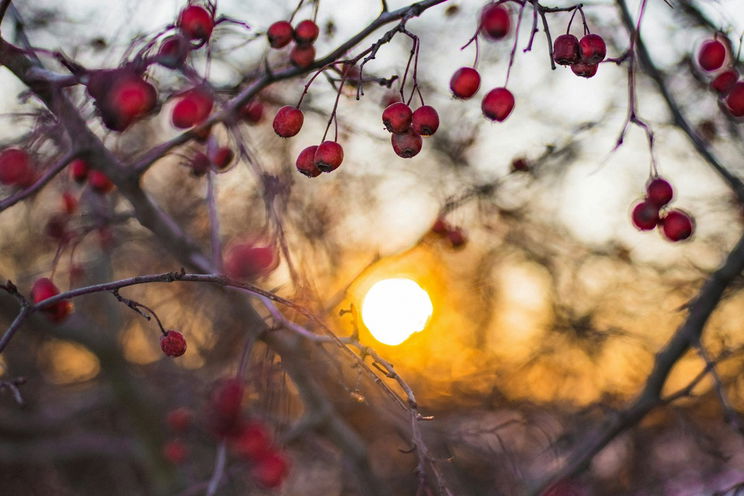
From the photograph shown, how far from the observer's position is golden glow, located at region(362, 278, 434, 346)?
20.4 ft

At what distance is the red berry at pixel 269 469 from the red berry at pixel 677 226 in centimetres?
177

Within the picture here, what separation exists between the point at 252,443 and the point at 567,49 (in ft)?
6.49

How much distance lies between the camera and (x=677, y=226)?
2234 millimetres

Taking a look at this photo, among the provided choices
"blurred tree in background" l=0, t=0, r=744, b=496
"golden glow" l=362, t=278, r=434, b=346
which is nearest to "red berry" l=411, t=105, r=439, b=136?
"blurred tree in background" l=0, t=0, r=744, b=496

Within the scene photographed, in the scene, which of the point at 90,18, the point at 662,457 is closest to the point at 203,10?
the point at 90,18

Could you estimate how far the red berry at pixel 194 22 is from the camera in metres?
1.77

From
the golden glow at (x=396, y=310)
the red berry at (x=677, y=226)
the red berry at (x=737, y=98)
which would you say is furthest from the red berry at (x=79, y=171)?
the golden glow at (x=396, y=310)

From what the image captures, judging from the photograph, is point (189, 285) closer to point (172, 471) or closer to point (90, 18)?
point (172, 471)

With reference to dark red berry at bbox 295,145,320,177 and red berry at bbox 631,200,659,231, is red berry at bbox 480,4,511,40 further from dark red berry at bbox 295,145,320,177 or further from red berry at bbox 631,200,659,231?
red berry at bbox 631,200,659,231

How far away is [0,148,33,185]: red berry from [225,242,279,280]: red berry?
81 centimetres

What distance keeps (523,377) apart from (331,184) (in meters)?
2.74

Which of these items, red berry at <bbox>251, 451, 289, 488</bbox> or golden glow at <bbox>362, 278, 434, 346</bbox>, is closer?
red berry at <bbox>251, 451, 289, 488</bbox>

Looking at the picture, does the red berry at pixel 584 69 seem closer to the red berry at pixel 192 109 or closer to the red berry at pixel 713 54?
the red berry at pixel 713 54

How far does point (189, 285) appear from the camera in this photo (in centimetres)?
576
